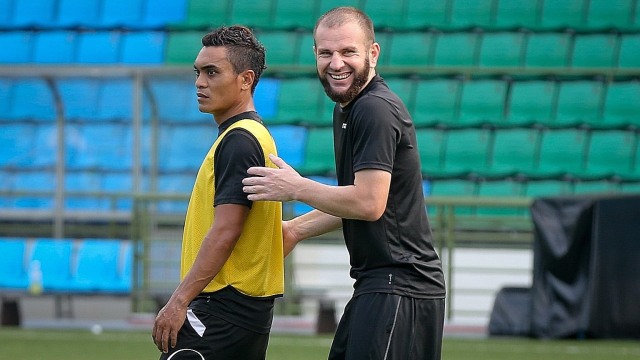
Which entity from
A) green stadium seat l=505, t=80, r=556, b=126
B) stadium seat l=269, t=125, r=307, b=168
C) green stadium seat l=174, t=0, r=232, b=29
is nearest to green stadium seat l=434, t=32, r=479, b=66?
green stadium seat l=505, t=80, r=556, b=126

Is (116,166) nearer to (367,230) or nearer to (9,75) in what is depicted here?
(9,75)

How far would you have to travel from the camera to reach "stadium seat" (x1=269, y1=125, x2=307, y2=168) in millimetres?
15883

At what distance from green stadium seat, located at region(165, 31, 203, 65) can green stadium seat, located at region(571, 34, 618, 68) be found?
5420 millimetres

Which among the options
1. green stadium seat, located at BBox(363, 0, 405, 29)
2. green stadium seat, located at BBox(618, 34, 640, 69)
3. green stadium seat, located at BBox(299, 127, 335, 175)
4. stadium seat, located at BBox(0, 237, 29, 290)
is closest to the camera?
stadium seat, located at BBox(0, 237, 29, 290)

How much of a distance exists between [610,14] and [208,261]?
14542 mm

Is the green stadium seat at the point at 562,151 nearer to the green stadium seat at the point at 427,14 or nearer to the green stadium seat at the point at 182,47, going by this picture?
the green stadium seat at the point at 427,14

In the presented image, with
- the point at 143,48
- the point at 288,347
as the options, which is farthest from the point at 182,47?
the point at 288,347

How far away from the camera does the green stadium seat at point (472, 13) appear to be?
17.8 meters

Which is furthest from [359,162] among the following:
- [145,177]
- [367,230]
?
[145,177]

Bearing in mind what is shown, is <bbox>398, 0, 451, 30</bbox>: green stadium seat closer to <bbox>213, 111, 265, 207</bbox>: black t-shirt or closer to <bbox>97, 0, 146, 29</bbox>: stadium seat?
<bbox>97, 0, 146, 29</bbox>: stadium seat

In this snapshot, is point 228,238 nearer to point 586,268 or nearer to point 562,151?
point 586,268

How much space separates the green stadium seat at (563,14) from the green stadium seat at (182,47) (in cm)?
503

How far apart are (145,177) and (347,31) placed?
9.81m

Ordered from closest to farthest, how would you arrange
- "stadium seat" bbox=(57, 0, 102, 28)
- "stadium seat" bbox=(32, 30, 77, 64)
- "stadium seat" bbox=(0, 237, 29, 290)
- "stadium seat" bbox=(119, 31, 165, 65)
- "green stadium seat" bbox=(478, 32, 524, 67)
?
"stadium seat" bbox=(0, 237, 29, 290)
"green stadium seat" bbox=(478, 32, 524, 67)
"stadium seat" bbox=(119, 31, 165, 65)
"stadium seat" bbox=(32, 30, 77, 64)
"stadium seat" bbox=(57, 0, 102, 28)
